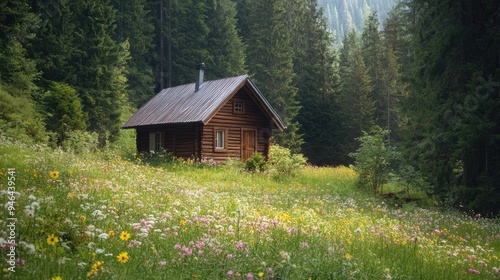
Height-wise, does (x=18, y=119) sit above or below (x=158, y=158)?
above

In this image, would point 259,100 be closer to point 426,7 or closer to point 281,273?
point 426,7

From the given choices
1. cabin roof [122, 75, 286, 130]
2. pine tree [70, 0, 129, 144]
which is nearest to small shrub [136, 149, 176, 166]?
cabin roof [122, 75, 286, 130]

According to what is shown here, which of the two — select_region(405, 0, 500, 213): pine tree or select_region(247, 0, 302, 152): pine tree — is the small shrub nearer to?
select_region(405, 0, 500, 213): pine tree

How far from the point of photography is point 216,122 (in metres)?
27.0

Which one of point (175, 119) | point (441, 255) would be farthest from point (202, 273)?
point (175, 119)

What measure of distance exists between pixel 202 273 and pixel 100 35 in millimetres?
31913

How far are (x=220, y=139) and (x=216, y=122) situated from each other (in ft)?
4.18

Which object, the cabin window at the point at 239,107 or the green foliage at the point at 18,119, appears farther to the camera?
the cabin window at the point at 239,107

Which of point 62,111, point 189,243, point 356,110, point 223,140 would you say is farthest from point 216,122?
point 356,110

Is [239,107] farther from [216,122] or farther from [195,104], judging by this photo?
[195,104]

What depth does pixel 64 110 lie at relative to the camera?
27156 mm

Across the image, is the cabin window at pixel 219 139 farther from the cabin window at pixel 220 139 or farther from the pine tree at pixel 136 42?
the pine tree at pixel 136 42

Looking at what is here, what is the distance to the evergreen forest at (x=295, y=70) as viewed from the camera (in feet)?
51.9

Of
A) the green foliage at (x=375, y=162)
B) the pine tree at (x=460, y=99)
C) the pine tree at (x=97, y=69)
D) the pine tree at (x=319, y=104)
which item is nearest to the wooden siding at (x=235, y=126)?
the green foliage at (x=375, y=162)
